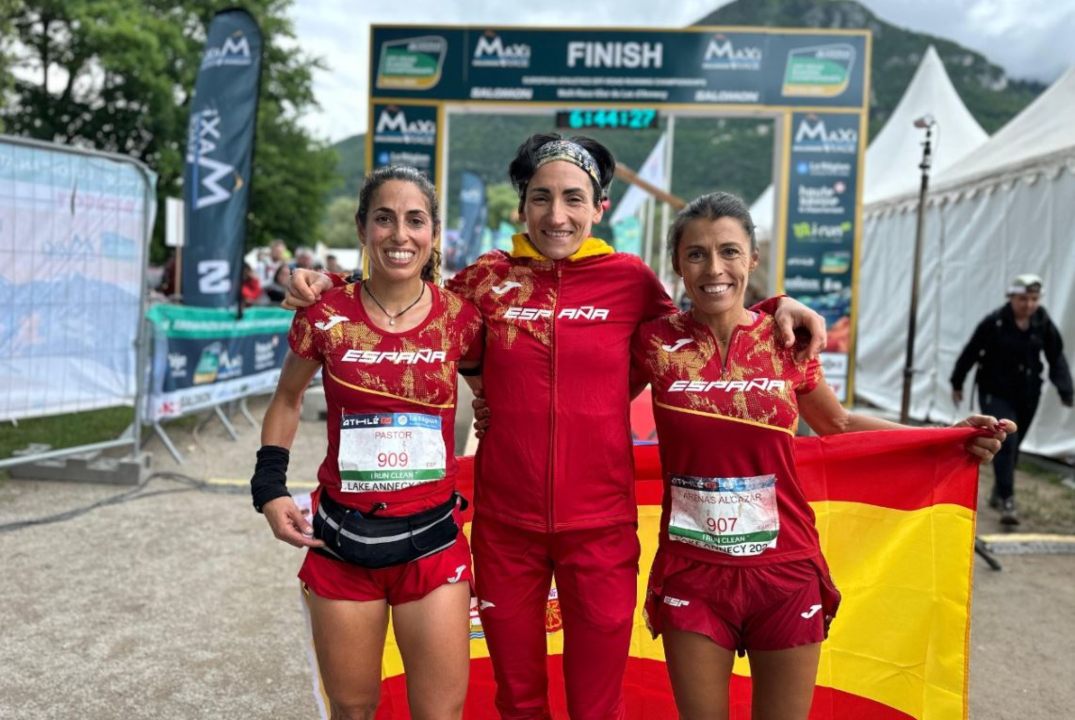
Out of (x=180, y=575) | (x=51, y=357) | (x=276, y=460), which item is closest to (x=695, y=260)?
(x=276, y=460)

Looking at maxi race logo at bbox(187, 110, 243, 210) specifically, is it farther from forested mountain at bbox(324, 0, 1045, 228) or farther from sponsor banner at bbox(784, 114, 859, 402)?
forested mountain at bbox(324, 0, 1045, 228)

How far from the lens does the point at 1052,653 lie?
3689 mm

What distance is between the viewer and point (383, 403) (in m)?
2.00

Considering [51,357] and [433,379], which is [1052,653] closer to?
[433,379]

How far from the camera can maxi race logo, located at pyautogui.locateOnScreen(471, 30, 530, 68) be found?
1079cm

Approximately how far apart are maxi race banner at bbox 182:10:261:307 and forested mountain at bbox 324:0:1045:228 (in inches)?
720

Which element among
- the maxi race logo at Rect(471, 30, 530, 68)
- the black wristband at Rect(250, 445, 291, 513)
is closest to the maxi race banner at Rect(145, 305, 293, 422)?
the maxi race logo at Rect(471, 30, 530, 68)

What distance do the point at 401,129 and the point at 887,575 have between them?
389 inches

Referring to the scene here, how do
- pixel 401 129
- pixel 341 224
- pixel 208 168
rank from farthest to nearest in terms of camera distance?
pixel 341 224 → pixel 401 129 → pixel 208 168

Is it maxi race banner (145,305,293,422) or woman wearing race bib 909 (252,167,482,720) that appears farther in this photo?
maxi race banner (145,305,293,422)

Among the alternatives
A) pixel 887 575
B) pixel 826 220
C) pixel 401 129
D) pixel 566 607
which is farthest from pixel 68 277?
pixel 826 220

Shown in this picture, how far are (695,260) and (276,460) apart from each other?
1.23 metres

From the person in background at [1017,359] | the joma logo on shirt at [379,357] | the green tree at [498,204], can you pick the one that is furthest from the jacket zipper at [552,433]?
the green tree at [498,204]

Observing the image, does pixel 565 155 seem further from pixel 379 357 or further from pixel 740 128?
pixel 740 128
